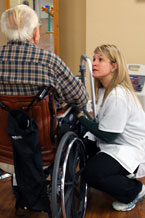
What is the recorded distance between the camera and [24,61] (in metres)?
1.26

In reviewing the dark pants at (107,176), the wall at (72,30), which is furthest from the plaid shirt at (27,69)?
the wall at (72,30)

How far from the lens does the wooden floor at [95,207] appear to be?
1723 millimetres

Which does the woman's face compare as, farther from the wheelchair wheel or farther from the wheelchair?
the wheelchair wheel

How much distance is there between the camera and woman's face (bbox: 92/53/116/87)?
1662 mm

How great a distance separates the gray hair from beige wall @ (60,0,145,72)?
83.5 inches

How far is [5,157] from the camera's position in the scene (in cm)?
142

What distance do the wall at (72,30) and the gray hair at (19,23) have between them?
2.29 meters

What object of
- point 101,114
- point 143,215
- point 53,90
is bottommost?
point 143,215

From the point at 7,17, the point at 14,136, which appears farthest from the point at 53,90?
the point at 7,17

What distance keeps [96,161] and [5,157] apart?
20.2 inches

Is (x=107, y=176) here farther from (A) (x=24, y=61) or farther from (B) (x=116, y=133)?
(A) (x=24, y=61)

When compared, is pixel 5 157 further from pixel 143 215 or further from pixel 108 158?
pixel 143 215

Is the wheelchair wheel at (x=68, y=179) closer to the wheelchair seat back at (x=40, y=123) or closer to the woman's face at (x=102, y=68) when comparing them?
the wheelchair seat back at (x=40, y=123)

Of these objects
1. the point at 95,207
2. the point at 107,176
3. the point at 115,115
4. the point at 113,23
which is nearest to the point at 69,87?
the point at 115,115
